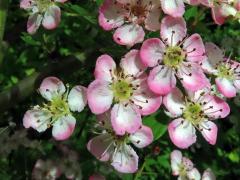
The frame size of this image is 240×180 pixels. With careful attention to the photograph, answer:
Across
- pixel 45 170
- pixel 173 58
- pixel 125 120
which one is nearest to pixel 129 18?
pixel 173 58

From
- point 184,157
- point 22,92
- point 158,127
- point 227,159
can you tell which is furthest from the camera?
point 227,159

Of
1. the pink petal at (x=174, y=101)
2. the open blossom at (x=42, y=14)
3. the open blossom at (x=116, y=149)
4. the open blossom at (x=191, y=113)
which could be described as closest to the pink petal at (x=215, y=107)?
the open blossom at (x=191, y=113)

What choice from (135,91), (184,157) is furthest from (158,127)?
(184,157)

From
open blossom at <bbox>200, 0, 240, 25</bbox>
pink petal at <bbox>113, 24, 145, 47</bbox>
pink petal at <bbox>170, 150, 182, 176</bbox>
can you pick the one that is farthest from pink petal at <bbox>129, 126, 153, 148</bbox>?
pink petal at <bbox>170, 150, 182, 176</bbox>

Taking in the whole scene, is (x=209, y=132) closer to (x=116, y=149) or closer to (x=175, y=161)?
(x=116, y=149)

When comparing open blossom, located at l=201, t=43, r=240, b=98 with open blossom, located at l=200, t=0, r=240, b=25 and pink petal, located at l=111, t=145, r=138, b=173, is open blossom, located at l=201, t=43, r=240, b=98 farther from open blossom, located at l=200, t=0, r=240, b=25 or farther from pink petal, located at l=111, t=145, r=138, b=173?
pink petal, located at l=111, t=145, r=138, b=173

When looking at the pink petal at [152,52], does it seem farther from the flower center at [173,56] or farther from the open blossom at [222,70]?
the open blossom at [222,70]

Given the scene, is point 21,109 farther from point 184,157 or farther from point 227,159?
point 227,159
